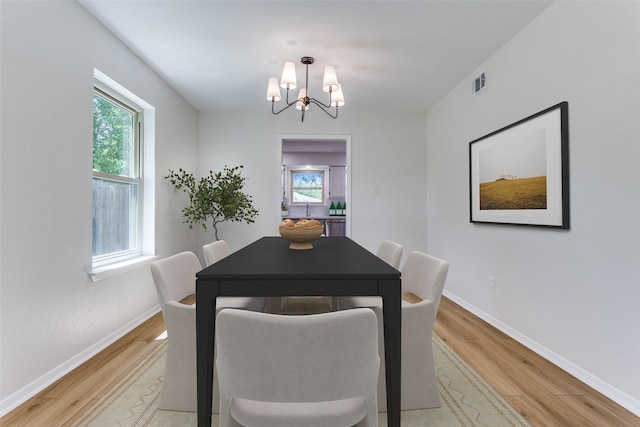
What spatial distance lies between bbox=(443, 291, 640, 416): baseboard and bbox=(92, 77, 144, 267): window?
3.36 metres

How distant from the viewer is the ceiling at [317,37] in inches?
91.8

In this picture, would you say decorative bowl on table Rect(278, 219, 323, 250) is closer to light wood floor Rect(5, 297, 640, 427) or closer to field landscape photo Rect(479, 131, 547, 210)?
light wood floor Rect(5, 297, 640, 427)

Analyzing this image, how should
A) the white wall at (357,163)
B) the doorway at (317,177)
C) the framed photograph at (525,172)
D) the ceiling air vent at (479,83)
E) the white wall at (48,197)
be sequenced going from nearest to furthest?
1. the white wall at (48,197)
2. the framed photograph at (525,172)
3. the ceiling air vent at (479,83)
4. the white wall at (357,163)
5. the doorway at (317,177)

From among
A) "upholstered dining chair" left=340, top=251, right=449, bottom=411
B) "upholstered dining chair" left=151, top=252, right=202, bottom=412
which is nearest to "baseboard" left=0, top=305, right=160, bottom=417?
"upholstered dining chair" left=151, top=252, right=202, bottom=412

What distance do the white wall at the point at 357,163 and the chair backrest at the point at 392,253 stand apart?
2.21 metres

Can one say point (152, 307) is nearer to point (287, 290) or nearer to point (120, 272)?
point (120, 272)

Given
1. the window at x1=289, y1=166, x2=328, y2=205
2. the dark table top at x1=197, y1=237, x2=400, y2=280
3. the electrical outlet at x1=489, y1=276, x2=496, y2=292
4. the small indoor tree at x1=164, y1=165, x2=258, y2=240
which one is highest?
the window at x1=289, y1=166, x2=328, y2=205

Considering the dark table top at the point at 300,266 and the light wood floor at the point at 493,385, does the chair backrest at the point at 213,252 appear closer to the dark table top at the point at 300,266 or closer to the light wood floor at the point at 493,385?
the dark table top at the point at 300,266

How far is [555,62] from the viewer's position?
7.60 feet

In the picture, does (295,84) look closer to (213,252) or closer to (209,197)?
(213,252)

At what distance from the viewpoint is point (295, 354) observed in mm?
842

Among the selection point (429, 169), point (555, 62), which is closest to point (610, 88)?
point (555, 62)

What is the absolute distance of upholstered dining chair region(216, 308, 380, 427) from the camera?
83 centimetres

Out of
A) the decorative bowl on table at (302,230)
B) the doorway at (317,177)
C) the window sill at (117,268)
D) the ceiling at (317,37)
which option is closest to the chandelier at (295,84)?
the ceiling at (317,37)
